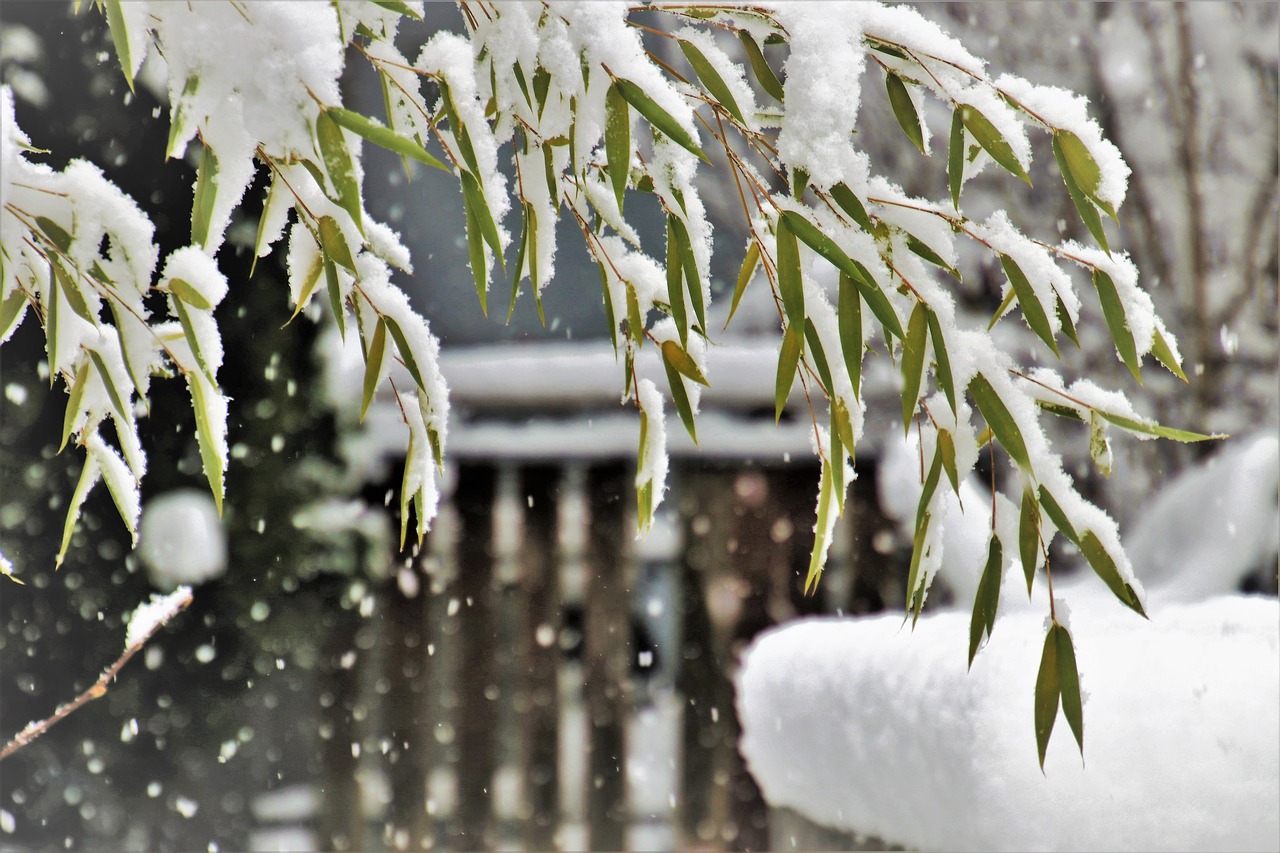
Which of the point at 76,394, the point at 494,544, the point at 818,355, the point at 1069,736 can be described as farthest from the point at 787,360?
the point at 494,544

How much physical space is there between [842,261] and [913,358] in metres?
0.06

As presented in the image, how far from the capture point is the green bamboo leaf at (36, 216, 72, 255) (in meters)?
0.45

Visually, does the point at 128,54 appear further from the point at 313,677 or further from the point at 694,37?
the point at 313,677

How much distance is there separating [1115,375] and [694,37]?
2.65 meters

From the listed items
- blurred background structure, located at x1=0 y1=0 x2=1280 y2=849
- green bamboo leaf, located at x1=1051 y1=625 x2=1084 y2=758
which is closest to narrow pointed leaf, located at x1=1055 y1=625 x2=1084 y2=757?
green bamboo leaf, located at x1=1051 y1=625 x2=1084 y2=758

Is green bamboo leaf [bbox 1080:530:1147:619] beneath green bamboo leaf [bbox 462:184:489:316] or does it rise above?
beneath

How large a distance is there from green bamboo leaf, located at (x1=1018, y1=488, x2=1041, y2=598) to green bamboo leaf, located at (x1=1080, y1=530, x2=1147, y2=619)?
2 cm

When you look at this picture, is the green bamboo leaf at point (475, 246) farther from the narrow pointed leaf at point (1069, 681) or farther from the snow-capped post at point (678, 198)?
the narrow pointed leaf at point (1069, 681)

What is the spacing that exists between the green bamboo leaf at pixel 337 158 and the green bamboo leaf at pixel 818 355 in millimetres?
208

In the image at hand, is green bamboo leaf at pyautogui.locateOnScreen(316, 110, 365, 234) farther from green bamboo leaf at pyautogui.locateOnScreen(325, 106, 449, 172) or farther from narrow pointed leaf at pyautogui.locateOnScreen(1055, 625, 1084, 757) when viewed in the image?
narrow pointed leaf at pyautogui.locateOnScreen(1055, 625, 1084, 757)

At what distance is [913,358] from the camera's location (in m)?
0.47

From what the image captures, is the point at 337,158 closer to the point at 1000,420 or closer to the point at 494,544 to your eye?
the point at 1000,420

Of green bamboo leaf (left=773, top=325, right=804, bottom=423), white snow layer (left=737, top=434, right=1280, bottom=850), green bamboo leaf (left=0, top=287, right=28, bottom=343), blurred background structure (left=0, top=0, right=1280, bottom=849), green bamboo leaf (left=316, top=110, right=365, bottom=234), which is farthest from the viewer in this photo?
blurred background structure (left=0, top=0, right=1280, bottom=849)

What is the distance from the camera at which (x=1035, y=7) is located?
9.73ft
